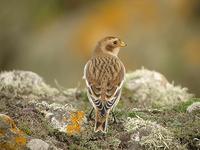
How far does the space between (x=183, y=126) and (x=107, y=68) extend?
1.54 m

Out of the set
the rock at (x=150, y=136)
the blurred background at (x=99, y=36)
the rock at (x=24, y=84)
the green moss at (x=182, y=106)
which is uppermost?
Answer: the blurred background at (x=99, y=36)

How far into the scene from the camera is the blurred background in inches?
908

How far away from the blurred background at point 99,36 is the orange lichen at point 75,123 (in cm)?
987

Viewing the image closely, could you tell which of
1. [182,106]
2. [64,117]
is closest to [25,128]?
[64,117]

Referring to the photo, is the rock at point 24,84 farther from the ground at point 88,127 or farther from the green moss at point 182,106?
the green moss at point 182,106

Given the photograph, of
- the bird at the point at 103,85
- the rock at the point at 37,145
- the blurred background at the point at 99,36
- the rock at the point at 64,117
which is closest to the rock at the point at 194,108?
the bird at the point at 103,85

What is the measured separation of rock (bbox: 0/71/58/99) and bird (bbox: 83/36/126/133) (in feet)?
4.62

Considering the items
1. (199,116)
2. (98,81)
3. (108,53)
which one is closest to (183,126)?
(199,116)

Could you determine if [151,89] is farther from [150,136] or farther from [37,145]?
[37,145]

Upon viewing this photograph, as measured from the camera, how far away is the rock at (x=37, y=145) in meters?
10.5

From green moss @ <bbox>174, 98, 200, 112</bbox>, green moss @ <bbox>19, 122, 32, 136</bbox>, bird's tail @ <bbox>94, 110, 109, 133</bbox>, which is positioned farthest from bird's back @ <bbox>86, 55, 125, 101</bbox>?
green moss @ <bbox>19, 122, 32, 136</bbox>

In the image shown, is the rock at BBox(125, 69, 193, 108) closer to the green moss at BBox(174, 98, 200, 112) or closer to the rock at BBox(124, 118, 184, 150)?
the green moss at BBox(174, 98, 200, 112)

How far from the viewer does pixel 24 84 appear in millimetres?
14680

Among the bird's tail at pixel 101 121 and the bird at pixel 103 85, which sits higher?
the bird at pixel 103 85
